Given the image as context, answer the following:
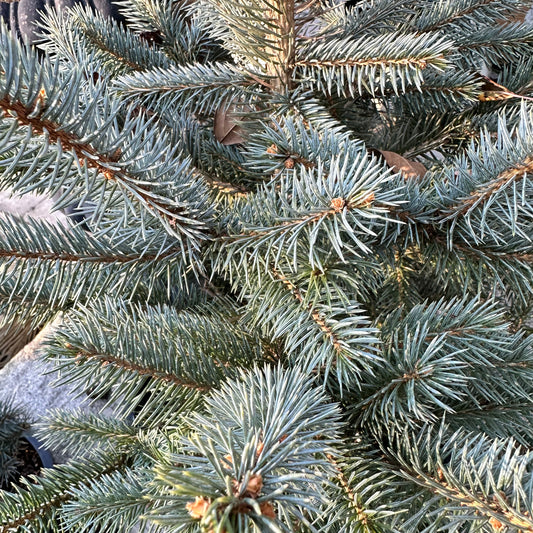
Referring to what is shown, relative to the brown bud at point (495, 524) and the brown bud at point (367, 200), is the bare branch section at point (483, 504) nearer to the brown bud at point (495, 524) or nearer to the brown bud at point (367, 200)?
the brown bud at point (495, 524)

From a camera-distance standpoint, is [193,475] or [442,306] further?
[442,306]

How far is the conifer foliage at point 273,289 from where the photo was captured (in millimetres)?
196

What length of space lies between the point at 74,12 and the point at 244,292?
13.5 inches

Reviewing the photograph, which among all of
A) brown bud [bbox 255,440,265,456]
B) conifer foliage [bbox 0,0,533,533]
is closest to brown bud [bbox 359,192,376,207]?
conifer foliage [bbox 0,0,533,533]

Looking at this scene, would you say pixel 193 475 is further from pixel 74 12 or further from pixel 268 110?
pixel 74 12

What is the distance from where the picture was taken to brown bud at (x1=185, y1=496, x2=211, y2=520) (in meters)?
0.14

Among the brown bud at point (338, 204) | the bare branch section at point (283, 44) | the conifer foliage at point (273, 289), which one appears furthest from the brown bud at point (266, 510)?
the bare branch section at point (283, 44)

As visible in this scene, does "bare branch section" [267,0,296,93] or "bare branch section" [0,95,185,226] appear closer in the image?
"bare branch section" [0,95,185,226]

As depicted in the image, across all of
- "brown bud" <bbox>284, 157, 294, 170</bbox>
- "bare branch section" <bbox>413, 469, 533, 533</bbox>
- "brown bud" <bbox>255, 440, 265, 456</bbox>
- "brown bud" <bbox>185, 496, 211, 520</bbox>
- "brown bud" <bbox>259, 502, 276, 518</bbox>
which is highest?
"brown bud" <bbox>284, 157, 294, 170</bbox>

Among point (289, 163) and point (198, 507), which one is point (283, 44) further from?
point (198, 507)

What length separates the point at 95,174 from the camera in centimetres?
22

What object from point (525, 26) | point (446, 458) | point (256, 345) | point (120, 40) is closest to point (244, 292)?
point (256, 345)

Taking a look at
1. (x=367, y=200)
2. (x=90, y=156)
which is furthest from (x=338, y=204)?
(x=90, y=156)

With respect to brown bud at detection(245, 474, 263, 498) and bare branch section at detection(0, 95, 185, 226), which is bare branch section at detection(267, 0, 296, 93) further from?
brown bud at detection(245, 474, 263, 498)
